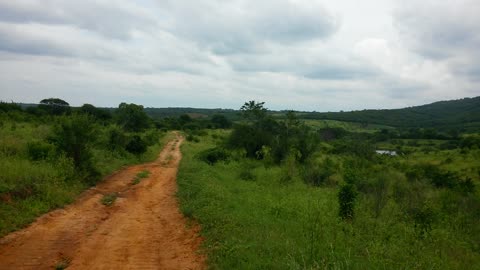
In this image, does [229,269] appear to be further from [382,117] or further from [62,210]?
[382,117]

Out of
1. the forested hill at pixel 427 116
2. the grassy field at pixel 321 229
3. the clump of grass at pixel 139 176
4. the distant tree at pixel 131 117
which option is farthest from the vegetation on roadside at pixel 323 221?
the forested hill at pixel 427 116

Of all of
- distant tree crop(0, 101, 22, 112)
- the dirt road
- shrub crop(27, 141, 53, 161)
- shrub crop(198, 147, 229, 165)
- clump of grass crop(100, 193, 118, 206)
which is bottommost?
shrub crop(198, 147, 229, 165)

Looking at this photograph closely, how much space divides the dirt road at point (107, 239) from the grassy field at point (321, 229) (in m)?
0.59

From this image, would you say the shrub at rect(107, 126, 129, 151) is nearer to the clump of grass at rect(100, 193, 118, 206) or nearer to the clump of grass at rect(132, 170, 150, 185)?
the clump of grass at rect(132, 170, 150, 185)

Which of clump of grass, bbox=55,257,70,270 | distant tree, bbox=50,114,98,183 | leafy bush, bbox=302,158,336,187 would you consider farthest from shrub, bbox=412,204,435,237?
distant tree, bbox=50,114,98,183

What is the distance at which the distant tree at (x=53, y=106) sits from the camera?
67775 millimetres

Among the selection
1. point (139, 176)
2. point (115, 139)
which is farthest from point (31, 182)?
point (115, 139)

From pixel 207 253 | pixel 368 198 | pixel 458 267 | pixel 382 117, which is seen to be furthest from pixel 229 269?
pixel 382 117

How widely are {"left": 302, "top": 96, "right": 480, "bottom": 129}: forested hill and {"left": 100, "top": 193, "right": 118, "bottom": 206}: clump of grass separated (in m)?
116

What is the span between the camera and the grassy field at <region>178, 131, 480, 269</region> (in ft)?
23.1

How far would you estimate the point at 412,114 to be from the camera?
509 feet

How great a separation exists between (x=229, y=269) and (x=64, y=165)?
976 cm

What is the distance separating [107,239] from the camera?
8.60 meters

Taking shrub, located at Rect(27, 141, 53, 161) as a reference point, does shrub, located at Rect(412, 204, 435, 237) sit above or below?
below
